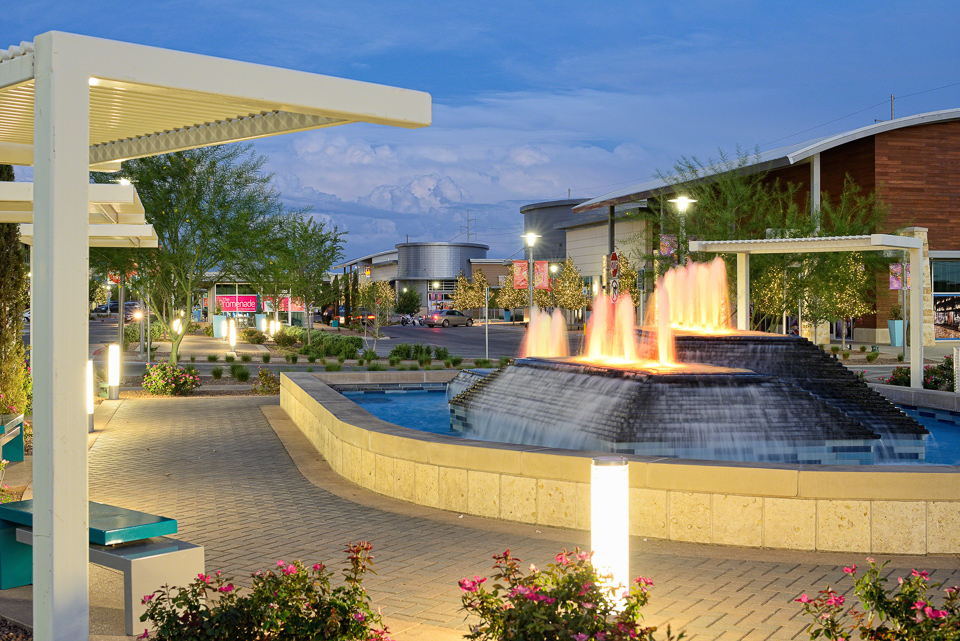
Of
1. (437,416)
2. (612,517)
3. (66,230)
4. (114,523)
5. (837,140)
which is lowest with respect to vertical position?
(437,416)

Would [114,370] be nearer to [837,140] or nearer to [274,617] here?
[274,617]

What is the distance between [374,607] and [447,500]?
2.89m

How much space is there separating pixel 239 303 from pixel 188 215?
103 feet

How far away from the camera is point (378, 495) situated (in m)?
9.44

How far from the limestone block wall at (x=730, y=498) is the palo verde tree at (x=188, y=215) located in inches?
691

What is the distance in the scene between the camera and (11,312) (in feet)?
41.9

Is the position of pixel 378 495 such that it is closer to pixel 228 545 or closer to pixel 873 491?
pixel 228 545

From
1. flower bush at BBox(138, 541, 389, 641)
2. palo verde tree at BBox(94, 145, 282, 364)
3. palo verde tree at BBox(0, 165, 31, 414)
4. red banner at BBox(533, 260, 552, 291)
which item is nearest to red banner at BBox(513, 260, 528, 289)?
red banner at BBox(533, 260, 552, 291)

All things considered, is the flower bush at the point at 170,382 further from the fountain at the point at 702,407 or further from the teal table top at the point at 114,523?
the teal table top at the point at 114,523

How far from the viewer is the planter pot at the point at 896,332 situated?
4266cm

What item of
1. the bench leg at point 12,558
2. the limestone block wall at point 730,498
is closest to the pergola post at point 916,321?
the limestone block wall at point 730,498

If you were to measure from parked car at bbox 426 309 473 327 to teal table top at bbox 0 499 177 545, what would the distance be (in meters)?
72.3

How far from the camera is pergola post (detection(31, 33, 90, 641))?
161 inches

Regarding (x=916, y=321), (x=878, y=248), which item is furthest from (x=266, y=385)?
(x=916, y=321)
